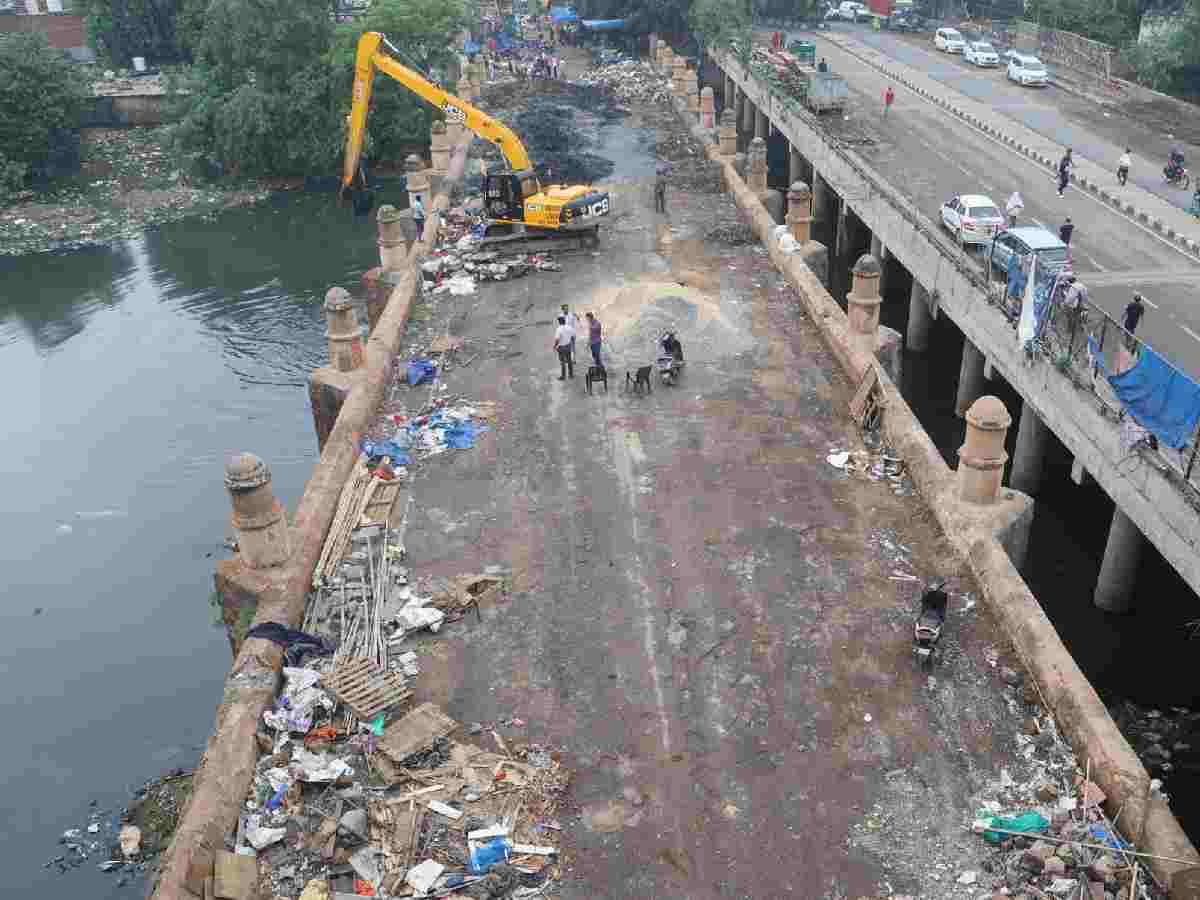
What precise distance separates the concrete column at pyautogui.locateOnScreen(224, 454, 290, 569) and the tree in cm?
5264

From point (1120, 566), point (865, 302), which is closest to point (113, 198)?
point (865, 302)

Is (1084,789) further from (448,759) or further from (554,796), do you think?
(448,759)

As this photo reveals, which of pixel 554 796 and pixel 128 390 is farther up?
pixel 554 796

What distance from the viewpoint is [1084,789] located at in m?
11.9

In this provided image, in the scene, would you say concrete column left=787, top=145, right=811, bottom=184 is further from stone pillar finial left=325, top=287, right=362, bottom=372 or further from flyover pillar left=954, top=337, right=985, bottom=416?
stone pillar finial left=325, top=287, right=362, bottom=372

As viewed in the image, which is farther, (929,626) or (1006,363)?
(1006,363)

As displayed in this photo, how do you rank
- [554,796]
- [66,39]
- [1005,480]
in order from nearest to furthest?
[554,796] < [1005,480] < [66,39]

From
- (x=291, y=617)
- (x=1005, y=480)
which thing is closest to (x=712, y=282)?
(x=1005, y=480)

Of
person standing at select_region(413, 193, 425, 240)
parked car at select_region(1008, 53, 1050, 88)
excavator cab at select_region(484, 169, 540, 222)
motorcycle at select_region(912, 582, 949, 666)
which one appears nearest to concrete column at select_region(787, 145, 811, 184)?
parked car at select_region(1008, 53, 1050, 88)

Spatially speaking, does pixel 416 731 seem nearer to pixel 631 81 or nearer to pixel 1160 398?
pixel 1160 398

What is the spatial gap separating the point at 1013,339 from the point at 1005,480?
426 cm

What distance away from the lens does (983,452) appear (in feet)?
53.0

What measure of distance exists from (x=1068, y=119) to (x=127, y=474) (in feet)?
136

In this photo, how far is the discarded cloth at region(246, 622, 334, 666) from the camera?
1450 centimetres
